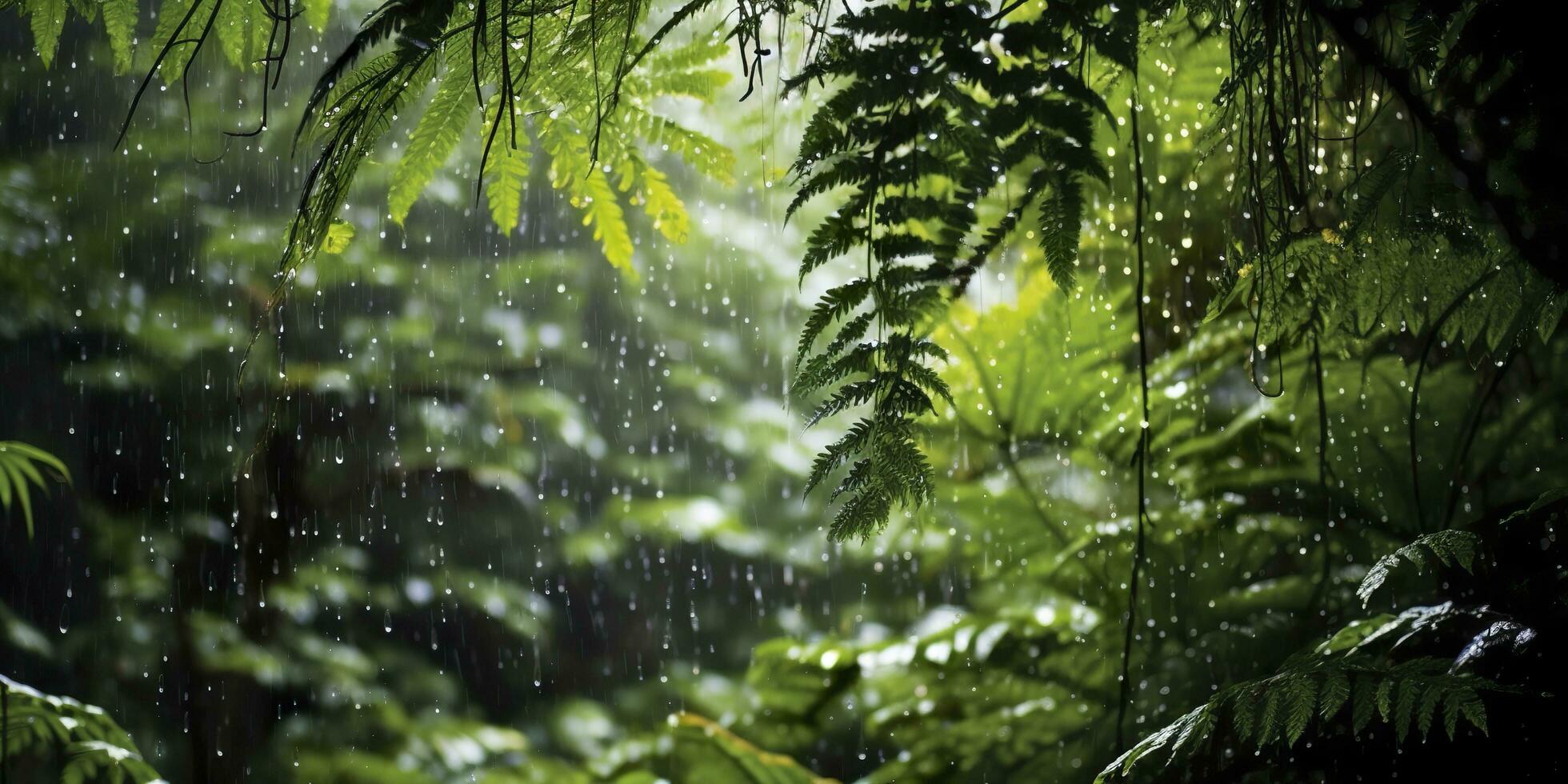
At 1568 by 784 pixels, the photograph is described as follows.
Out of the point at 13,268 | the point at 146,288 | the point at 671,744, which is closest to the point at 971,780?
the point at 671,744

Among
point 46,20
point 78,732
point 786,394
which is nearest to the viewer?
point 46,20

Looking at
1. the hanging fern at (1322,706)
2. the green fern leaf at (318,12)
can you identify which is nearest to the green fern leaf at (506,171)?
the green fern leaf at (318,12)

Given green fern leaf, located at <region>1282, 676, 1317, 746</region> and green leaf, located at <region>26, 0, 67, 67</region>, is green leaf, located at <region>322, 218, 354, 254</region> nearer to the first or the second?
green leaf, located at <region>26, 0, 67, 67</region>

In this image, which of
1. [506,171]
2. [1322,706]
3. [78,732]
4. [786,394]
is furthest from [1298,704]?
[786,394]

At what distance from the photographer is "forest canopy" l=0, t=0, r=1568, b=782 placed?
0.60 m

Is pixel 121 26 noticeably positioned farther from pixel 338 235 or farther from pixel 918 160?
pixel 918 160

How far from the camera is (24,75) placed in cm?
283

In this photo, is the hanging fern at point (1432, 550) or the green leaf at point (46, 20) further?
the green leaf at point (46, 20)

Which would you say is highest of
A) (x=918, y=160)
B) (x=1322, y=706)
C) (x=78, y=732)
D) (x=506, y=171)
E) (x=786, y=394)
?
(x=786, y=394)

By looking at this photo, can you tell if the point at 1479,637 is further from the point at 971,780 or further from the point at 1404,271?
the point at 971,780

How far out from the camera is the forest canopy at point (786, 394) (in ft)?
1.96

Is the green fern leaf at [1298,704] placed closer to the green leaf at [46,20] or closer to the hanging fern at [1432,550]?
the hanging fern at [1432,550]

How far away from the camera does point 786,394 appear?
8.44 ft

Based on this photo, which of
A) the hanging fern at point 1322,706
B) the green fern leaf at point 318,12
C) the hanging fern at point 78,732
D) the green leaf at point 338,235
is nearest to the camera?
the hanging fern at point 1322,706
